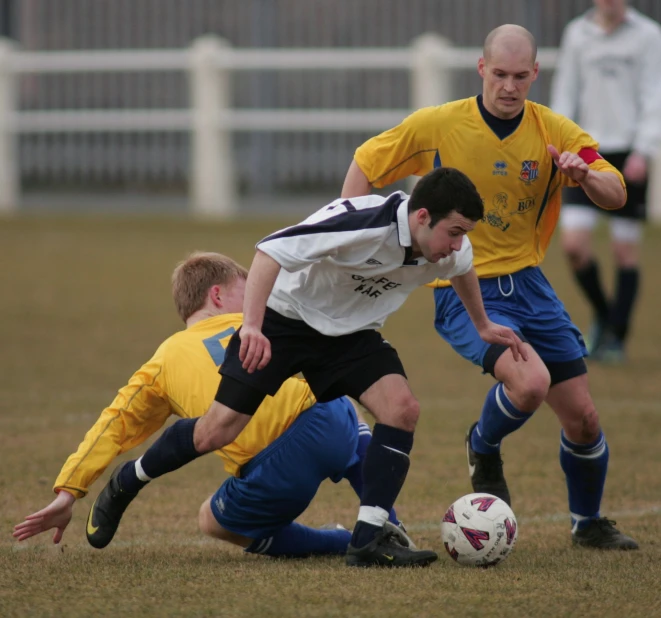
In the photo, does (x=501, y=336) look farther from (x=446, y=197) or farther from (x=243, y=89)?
(x=243, y=89)

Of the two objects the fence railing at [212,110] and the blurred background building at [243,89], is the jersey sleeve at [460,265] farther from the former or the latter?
the blurred background building at [243,89]

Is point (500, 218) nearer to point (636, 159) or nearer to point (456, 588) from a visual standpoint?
point (456, 588)

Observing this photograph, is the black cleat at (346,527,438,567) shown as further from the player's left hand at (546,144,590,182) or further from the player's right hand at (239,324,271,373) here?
the player's left hand at (546,144,590,182)

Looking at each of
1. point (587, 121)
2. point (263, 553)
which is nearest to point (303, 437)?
point (263, 553)

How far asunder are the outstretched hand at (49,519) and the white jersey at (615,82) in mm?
5308

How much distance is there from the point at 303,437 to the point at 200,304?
2.50 feet

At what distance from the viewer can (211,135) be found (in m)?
17.5

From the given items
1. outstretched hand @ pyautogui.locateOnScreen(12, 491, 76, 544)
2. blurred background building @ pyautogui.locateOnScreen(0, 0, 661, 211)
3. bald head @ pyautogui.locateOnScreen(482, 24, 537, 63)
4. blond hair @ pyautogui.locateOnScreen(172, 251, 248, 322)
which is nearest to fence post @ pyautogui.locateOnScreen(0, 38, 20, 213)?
blurred background building @ pyautogui.locateOnScreen(0, 0, 661, 211)

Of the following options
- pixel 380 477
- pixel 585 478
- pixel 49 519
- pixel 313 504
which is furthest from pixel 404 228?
pixel 313 504

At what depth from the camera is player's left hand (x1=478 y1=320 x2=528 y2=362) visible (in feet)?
14.4

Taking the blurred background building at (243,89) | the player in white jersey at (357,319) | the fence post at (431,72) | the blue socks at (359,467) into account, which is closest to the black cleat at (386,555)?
the player in white jersey at (357,319)

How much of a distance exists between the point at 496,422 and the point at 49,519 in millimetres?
A: 1642

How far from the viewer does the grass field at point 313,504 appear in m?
3.69

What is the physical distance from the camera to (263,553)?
14.6ft
